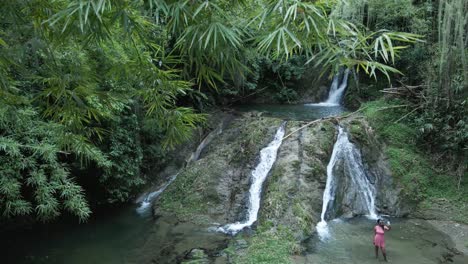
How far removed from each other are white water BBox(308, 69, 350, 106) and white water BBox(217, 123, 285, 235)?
17.9ft

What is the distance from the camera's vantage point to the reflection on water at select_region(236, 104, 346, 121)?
39.6 ft

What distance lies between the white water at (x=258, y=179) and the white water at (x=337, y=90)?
5450mm

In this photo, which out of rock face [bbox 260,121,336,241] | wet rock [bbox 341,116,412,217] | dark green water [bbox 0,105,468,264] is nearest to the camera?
dark green water [bbox 0,105,468,264]

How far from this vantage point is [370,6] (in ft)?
35.0

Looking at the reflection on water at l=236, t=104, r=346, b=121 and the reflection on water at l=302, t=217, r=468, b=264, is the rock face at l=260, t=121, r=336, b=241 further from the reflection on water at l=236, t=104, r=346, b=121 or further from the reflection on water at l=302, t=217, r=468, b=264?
the reflection on water at l=236, t=104, r=346, b=121

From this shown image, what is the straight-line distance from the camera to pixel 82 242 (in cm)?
716

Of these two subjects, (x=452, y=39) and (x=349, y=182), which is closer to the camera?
(x=452, y=39)

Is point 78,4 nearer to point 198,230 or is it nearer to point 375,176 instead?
point 198,230

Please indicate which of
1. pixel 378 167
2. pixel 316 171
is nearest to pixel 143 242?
pixel 316 171

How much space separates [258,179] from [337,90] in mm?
7470

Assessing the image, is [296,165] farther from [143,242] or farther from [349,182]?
[143,242]

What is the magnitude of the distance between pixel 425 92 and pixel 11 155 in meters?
9.47

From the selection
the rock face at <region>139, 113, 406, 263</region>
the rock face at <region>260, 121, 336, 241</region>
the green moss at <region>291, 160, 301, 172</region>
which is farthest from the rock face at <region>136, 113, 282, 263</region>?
the green moss at <region>291, 160, 301, 172</region>

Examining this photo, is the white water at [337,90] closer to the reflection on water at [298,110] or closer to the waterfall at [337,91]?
the waterfall at [337,91]
